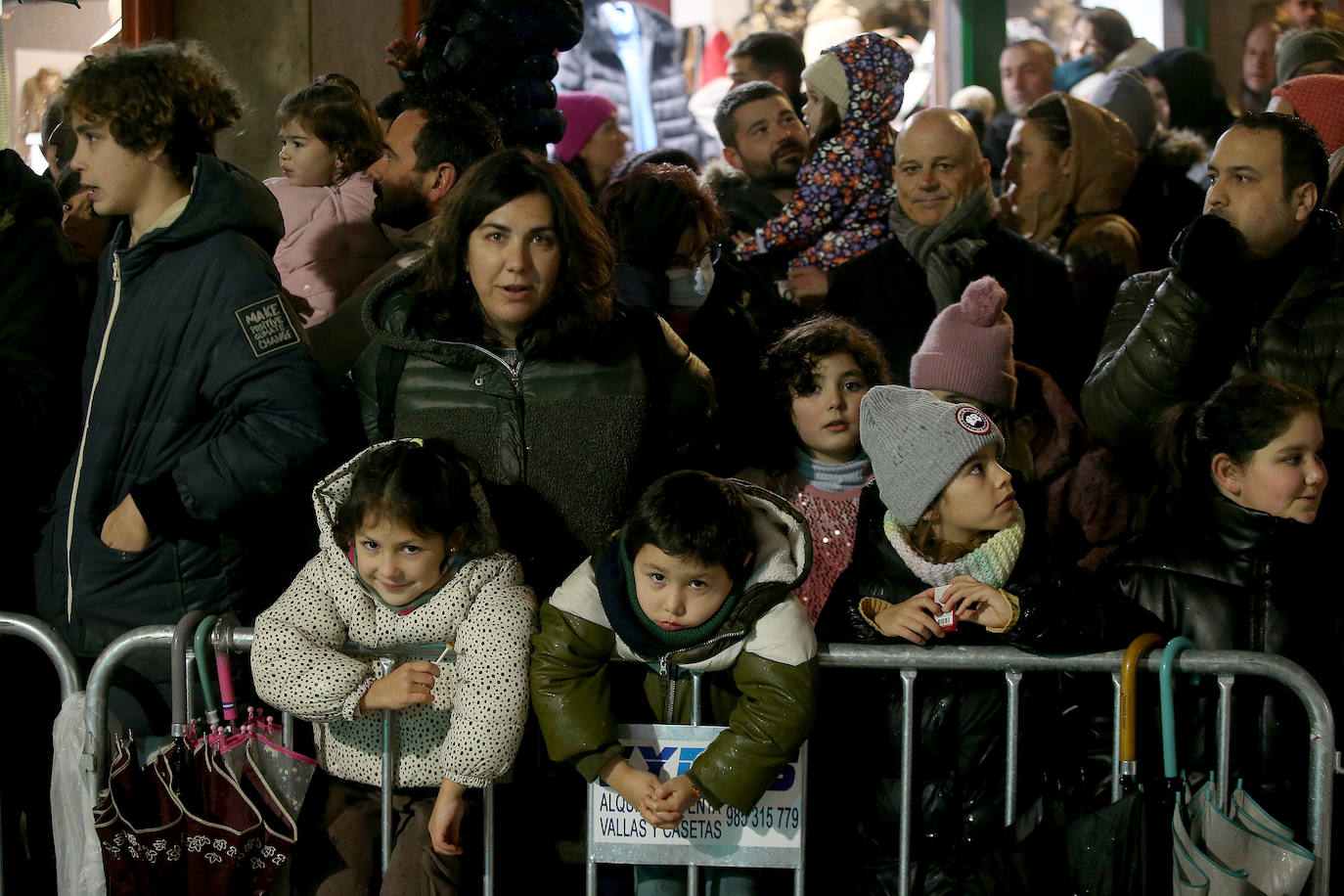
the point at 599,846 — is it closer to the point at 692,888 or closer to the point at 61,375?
the point at 692,888

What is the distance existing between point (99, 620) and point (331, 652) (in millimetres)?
838

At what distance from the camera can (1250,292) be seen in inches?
151

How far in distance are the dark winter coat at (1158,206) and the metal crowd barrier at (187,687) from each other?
369 cm

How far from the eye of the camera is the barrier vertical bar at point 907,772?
3.04 metres

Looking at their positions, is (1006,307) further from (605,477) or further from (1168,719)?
(1168,719)

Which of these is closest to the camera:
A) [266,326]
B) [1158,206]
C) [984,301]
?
[266,326]

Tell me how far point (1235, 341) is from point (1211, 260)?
0.26 m

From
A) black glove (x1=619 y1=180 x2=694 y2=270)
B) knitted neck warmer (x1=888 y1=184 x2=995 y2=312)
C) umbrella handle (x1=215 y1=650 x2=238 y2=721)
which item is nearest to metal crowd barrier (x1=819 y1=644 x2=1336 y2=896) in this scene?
umbrella handle (x1=215 y1=650 x2=238 y2=721)

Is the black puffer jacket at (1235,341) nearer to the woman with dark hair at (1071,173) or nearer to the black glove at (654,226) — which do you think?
the black glove at (654,226)

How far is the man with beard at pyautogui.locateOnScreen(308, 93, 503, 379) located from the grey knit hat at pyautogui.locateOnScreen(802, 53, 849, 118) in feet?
4.37

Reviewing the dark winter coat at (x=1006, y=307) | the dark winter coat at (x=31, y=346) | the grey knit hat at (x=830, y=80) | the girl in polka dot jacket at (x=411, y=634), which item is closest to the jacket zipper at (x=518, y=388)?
the girl in polka dot jacket at (x=411, y=634)

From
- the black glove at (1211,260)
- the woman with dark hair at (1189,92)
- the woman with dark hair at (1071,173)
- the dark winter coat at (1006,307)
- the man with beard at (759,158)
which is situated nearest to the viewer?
the black glove at (1211,260)

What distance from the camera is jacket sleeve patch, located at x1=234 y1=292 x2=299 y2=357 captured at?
3.46 metres

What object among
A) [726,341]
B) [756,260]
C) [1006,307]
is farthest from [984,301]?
[756,260]
